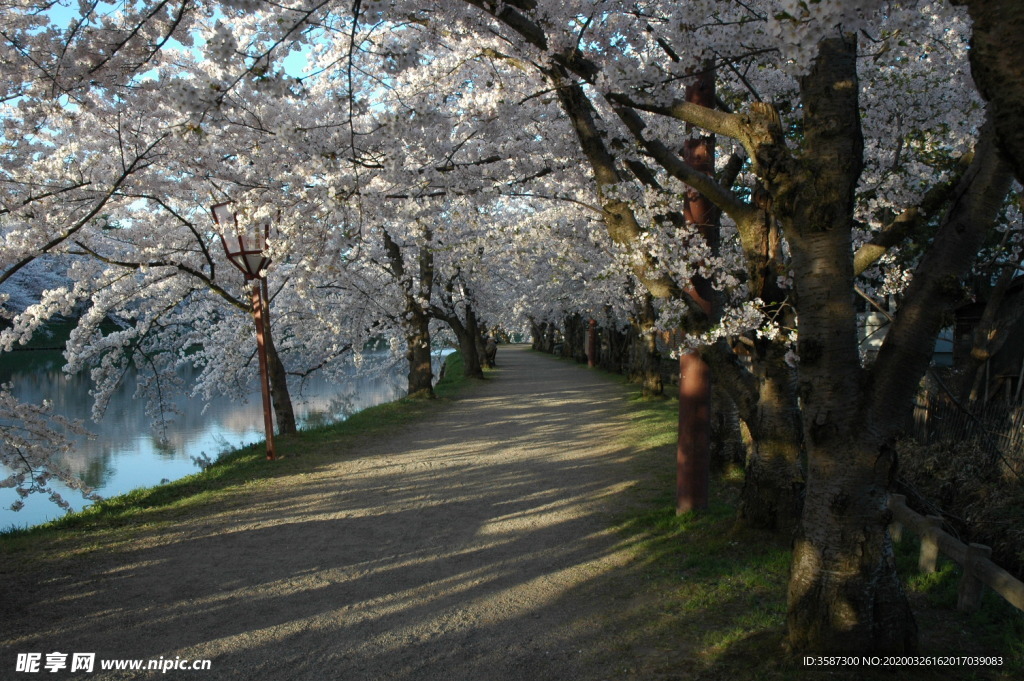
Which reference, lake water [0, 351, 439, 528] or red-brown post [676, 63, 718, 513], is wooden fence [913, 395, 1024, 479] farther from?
lake water [0, 351, 439, 528]

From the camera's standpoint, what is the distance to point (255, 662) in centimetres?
431

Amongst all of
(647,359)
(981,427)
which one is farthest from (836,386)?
(647,359)

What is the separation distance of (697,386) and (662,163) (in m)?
3.05

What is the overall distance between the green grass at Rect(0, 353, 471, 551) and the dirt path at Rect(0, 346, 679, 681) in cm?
56

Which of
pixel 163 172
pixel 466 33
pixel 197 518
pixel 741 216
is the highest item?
pixel 466 33

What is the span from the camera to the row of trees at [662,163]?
3859 mm

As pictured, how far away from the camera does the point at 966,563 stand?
4.74 m

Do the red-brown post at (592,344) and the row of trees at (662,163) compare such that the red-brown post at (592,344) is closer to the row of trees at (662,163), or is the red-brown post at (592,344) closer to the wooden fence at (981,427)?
the row of trees at (662,163)

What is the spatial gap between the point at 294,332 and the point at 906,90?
697 inches

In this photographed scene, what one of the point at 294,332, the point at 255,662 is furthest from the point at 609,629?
the point at 294,332

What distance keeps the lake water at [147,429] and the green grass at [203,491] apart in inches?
39.7

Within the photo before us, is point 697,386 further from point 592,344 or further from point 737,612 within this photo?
point 592,344

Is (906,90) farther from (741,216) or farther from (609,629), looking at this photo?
(609,629)

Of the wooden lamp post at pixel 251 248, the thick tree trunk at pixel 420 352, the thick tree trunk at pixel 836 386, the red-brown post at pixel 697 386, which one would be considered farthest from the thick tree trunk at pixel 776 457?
the thick tree trunk at pixel 420 352
